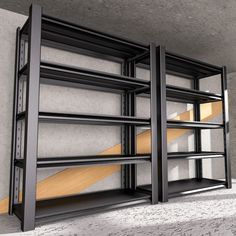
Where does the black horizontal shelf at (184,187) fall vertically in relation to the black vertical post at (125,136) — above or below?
below

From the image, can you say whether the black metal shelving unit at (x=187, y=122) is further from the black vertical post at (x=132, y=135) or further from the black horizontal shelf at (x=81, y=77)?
the black horizontal shelf at (x=81, y=77)

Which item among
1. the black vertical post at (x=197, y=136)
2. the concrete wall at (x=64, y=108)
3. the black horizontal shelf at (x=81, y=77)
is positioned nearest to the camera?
the black horizontal shelf at (x=81, y=77)

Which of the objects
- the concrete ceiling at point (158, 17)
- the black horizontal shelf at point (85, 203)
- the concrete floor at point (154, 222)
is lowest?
the concrete floor at point (154, 222)

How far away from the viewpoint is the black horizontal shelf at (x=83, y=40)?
2.06 metres

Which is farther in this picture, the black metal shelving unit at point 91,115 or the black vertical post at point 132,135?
the black vertical post at point 132,135

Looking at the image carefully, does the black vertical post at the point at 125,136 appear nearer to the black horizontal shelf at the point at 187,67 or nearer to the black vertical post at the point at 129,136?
the black vertical post at the point at 129,136

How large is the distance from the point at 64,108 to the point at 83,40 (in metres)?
0.77

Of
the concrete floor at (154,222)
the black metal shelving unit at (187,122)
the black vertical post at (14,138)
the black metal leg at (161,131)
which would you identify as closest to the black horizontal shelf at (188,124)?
the black metal shelving unit at (187,122)

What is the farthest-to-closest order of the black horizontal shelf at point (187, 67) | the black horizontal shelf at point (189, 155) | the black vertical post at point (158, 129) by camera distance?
the black horizontal shelf at point (187, 67) → the black horizontal shelf at point (189, 155) → the black vertical post at point (158, 129)

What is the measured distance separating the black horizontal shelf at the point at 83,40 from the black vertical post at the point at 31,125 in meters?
0.19

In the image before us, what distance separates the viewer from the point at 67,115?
195 centimetres

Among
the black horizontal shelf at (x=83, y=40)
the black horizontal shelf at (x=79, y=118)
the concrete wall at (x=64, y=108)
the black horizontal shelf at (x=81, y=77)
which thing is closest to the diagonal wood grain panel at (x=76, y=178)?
the concrete wall at (x=64, y=108)

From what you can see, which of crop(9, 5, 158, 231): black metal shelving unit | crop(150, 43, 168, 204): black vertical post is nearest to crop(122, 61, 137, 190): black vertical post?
crop(9, 5, 158, 231): black metal shelving unit

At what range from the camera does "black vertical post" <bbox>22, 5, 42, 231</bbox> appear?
1700 millimetres
